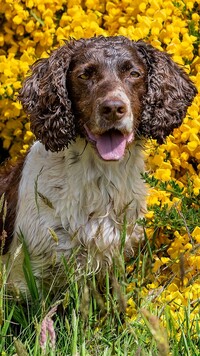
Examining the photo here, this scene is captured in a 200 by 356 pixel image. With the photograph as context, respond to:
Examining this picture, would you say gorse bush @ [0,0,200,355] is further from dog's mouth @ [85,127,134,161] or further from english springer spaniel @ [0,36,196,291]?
dog's mouth @ [85,127,134,161]

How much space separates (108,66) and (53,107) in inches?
14.7

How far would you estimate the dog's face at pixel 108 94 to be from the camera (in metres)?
4.22

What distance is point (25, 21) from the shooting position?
19.5 feet

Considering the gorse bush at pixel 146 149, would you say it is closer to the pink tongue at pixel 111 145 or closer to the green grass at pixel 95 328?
the green grass at pixel 95 328

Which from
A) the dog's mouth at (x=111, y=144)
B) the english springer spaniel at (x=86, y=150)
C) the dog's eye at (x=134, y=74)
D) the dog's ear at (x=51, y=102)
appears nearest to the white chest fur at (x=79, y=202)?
the english springer spaniel at (x=86, y=150)

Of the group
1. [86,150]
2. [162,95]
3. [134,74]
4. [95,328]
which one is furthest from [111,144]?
[95,328]

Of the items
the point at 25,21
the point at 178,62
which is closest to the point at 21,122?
the point at 25,21

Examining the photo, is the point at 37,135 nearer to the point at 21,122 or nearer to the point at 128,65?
the point at 128,65

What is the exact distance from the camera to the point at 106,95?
4219 mm

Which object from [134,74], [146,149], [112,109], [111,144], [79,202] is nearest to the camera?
[112,109]

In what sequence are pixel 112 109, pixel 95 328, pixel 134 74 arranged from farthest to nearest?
pixel 134 74
pixel 112 109
pixel 95 328

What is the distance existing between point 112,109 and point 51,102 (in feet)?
A: 1.78

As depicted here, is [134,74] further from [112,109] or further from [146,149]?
[146,149]

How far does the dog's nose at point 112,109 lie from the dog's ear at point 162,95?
473 mm
